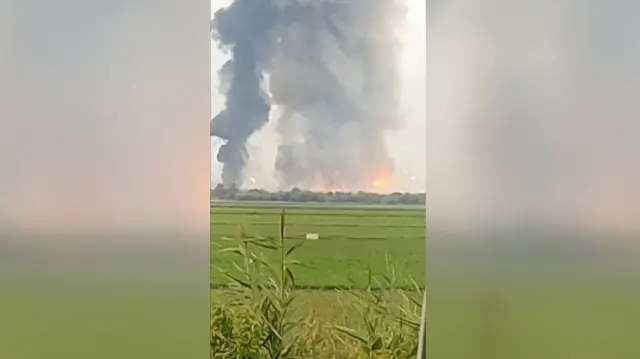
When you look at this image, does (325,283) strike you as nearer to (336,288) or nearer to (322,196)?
(336,288)

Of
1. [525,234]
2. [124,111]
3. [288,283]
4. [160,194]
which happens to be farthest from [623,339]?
[124,111]

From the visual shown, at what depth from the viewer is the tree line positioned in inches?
54.8

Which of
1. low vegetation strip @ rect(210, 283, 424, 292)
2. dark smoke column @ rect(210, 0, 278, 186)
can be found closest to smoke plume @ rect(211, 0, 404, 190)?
dark smoke column @ rect(210, 0, 278, 186)

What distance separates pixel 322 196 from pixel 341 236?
100mm

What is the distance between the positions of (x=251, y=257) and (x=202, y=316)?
0.17m

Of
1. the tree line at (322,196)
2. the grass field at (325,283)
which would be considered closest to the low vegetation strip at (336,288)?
the grass field at (325,283)

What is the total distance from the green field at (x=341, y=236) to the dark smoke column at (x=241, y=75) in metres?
0.10

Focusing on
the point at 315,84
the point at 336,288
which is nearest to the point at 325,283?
the point at 336,288

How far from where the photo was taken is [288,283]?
140 cm

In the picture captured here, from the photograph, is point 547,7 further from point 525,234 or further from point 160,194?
point 160,194

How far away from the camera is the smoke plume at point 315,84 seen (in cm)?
139

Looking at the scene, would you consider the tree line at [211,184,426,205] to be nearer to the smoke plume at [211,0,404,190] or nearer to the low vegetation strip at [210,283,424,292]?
the smoke plume at [211,0,404,190]

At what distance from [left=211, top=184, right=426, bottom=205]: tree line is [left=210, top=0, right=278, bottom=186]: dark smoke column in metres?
→ 0.03

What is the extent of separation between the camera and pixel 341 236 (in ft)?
4.58
